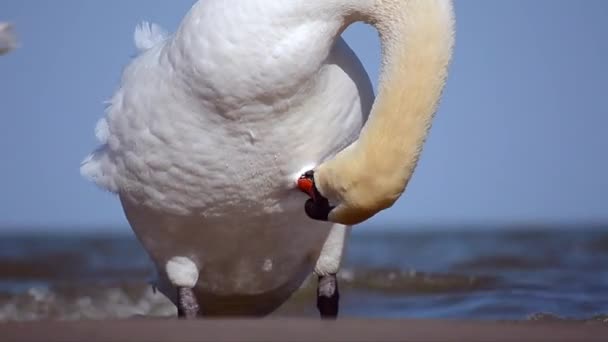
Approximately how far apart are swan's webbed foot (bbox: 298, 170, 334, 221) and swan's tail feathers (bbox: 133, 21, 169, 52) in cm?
161

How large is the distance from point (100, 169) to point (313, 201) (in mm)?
1538

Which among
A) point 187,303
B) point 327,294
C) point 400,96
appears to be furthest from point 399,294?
point 400,96

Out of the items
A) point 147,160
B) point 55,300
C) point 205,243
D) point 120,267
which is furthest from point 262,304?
point 120,267

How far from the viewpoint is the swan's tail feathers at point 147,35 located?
26.2 ft

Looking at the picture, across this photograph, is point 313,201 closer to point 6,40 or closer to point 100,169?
point 100,169

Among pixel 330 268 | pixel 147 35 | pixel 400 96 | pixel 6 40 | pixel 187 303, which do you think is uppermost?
pixel 147 35

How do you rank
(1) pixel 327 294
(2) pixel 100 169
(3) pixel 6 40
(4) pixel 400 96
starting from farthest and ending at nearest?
(1) pixel 327 294
(2) pixel 100 169
(4) pixel 400 96
(3) pixel 6 40

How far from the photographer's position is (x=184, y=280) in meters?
7.71

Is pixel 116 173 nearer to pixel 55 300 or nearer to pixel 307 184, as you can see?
pixel 307 184

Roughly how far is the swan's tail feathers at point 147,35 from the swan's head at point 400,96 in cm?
195

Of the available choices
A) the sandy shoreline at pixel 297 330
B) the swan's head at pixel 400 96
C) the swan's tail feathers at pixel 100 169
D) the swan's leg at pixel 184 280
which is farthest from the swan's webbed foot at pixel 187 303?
the sandy shoreline at pixel 297 330

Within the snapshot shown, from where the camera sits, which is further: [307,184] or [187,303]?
[187,303]

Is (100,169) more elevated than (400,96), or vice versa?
(100,169)

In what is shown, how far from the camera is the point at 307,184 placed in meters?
6.85
